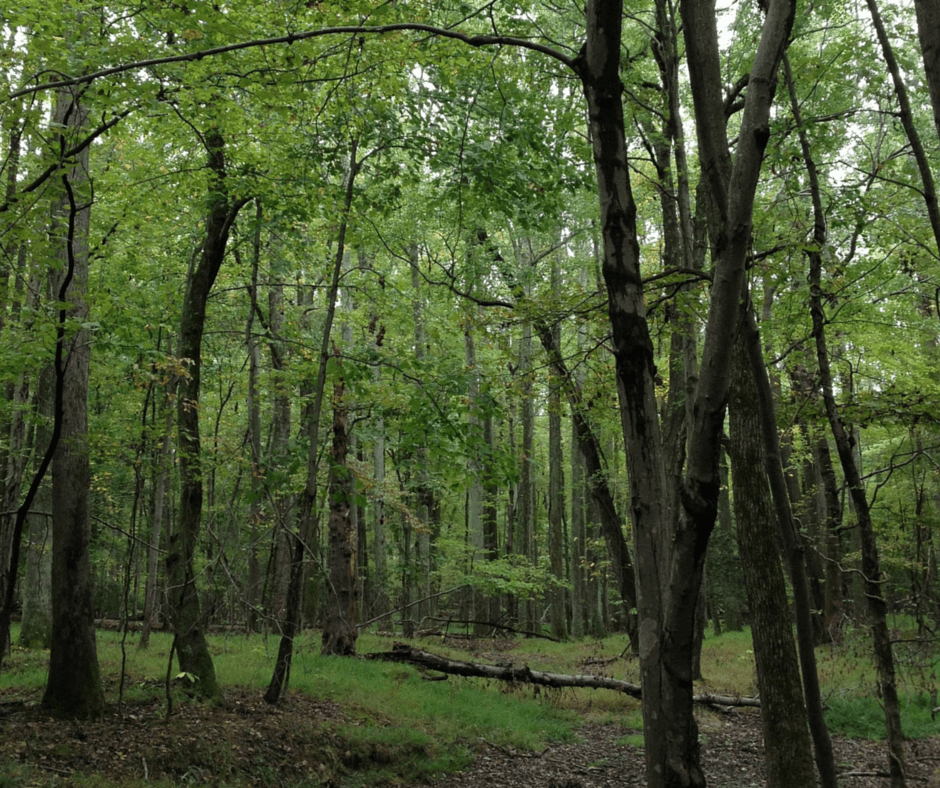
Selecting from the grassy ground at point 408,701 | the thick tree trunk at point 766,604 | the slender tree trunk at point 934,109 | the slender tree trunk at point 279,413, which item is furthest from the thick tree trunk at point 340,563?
the slender tree trunk at point 934,109

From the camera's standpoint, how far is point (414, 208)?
603 inches

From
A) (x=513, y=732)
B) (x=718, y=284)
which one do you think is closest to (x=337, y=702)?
(x=513, y=732)

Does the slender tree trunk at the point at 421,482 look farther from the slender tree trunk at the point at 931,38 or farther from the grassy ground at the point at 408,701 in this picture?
the slender tree trunk at the point at 931,38

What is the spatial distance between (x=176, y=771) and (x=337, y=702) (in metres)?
2.91

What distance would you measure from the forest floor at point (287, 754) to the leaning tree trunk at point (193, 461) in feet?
1.84

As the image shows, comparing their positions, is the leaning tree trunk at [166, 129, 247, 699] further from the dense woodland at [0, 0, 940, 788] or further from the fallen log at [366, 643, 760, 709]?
the fallen log at [366, 643, 760, 709]

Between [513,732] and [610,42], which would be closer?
[610,42]

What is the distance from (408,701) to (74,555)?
15.5 feet

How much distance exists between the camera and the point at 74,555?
21.9 feet

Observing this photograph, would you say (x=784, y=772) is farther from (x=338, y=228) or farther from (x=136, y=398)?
(x=136, y=398)

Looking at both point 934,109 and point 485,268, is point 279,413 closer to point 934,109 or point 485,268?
point 485,268

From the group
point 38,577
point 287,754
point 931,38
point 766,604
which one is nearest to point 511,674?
point 287,754

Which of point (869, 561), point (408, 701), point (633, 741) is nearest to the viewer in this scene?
point (869, 561)

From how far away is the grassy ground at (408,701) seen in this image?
7125mm
